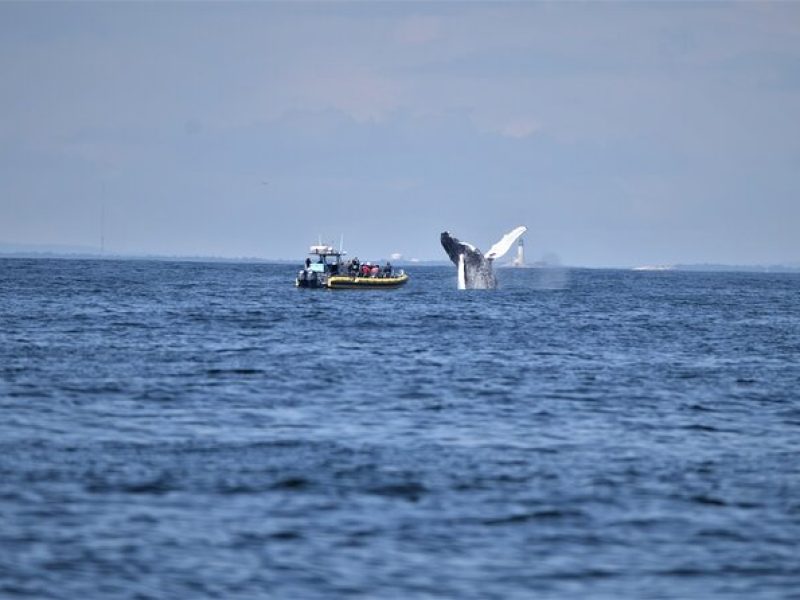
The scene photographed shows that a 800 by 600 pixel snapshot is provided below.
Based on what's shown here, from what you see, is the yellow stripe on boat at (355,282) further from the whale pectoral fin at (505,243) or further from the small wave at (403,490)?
the small wave at (403,490)

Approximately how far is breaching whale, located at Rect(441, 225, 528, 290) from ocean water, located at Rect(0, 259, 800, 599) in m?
69.7

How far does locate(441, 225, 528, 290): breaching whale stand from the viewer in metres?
123

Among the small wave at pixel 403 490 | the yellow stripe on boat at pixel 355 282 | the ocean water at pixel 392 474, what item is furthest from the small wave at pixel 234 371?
the yellow stripe on boat at pixel 355 282

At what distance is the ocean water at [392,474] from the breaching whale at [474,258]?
2746 inches

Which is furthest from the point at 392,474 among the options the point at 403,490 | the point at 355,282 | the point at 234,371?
the point at 355,282

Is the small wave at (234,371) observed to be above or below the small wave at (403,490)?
above

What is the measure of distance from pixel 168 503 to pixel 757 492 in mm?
10250

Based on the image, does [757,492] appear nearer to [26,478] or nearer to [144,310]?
[26,478]

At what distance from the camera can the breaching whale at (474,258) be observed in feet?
404

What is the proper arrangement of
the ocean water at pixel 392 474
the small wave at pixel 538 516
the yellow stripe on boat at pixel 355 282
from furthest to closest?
the yellow stripe on boat at pixel 355 282 → the small wave at pixel 538 516 → the ocean water at pixel 392 474

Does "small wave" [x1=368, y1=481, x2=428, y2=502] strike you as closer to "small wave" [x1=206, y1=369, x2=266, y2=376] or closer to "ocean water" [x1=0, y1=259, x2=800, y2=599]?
"ocean water" [x1=0, y1=259, x2=800, y2=599]

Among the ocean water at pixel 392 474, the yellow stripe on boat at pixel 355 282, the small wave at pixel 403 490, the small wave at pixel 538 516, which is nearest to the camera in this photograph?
the ocean water at pixel 392 474

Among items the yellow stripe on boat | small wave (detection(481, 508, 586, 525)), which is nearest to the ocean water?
small wave (detection(481, 508, 586, 525))

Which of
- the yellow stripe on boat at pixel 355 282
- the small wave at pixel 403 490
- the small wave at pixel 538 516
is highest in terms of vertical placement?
the yellow stripe on boat at pixel 355 282
